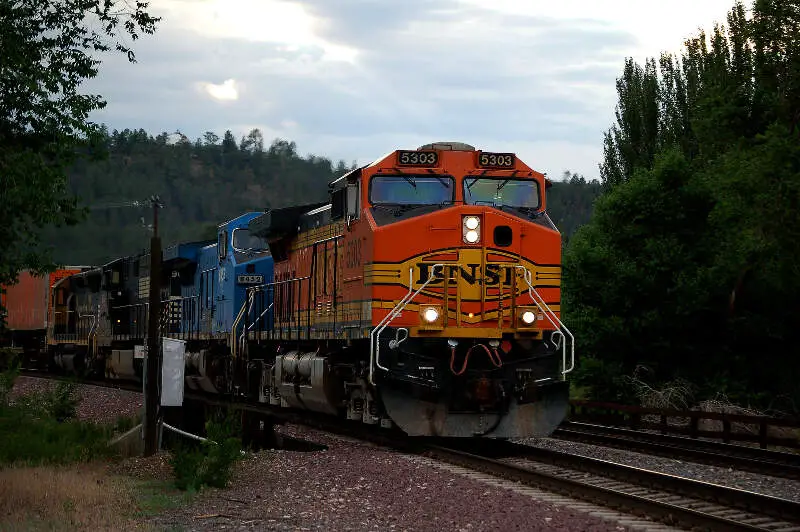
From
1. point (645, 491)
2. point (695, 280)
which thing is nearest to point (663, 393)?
point (695, 280)

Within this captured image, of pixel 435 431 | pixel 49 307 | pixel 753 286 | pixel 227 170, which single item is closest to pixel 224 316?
pixel 435 431

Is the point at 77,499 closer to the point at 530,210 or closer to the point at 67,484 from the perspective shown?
the point at 67,484

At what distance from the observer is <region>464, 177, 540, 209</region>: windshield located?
50.2ft

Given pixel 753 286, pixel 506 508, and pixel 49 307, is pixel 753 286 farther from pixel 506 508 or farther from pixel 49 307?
pixel 49 307

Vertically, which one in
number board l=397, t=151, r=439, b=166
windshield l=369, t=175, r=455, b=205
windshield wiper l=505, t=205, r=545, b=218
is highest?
number board l=397, t=151, r=439, b=166

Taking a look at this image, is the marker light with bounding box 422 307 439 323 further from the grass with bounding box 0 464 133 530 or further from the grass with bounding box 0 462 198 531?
the grass with bounding box 0 464 133 530

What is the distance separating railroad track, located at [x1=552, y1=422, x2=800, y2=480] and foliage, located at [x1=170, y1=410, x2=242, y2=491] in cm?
616

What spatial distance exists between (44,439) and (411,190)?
6.72 m

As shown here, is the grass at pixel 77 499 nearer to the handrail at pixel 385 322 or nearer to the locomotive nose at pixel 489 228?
the handrail at pixel 385 322

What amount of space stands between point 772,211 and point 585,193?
417ft

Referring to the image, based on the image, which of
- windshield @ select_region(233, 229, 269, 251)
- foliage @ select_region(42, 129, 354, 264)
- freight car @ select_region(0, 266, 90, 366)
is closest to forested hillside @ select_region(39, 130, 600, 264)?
foliage @ select_region(42, 129, 354, 264)

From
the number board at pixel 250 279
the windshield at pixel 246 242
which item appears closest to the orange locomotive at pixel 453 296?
the number board at pixel 250 279

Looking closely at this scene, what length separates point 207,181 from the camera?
156 metres

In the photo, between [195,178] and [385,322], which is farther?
Answer: [195,178]
